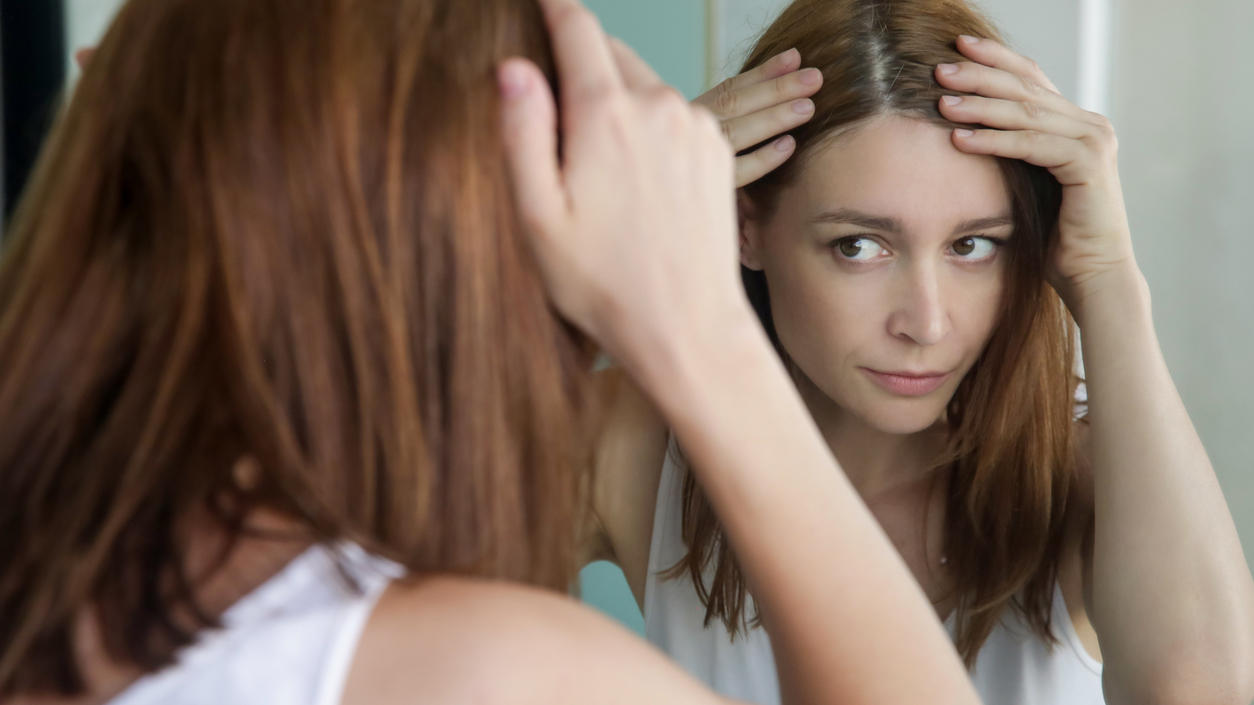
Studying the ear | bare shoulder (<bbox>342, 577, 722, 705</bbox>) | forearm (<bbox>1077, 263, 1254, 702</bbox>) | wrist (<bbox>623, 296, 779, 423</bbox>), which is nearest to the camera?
bare shoulder (<bbox>342, 577, 722, 705</bbox>)

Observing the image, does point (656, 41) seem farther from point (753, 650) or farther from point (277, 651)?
point (277, 651)

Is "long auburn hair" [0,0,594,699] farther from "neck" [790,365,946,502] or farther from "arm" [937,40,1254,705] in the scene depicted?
"neck" [790,365,946,502]

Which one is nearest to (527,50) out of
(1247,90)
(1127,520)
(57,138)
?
(57,138)

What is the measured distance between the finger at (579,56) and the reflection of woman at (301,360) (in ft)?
0.04

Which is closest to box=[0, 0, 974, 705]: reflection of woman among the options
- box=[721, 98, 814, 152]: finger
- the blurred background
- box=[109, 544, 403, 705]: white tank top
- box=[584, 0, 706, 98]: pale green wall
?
box=[109, 544, 403, 705]: white tank top

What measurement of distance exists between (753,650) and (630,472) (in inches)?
9.3

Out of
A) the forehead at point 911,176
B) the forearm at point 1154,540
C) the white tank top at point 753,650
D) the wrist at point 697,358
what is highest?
the wrist at point 697,358

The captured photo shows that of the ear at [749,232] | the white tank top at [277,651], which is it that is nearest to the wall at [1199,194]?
the ear at [749,232]

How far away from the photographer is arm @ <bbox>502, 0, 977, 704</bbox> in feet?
1.67

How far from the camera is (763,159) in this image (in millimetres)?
1044

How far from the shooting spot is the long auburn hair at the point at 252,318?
0.45 meters

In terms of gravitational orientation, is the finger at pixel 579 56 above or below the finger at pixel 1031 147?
above

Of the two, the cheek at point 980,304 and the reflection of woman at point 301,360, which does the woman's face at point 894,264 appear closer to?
the cheek at point 980,304

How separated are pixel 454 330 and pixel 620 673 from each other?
0.16 metres
